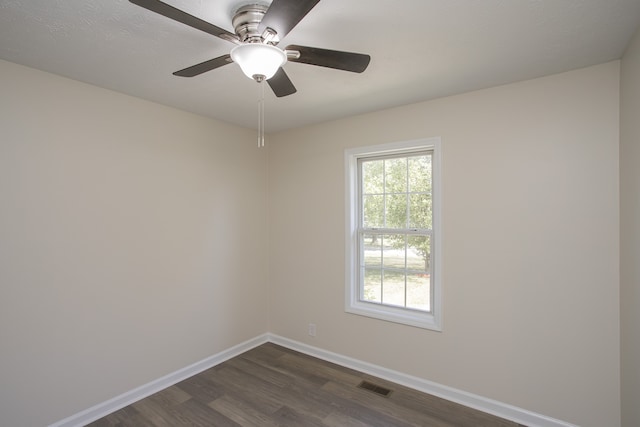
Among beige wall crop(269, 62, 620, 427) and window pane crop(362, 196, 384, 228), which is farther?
window pane crop(362, 196, 384, 228)

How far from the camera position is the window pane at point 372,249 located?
3.09 meters

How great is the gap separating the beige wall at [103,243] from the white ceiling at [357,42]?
337 mm

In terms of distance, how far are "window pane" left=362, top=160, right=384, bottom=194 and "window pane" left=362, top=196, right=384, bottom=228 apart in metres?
0.07

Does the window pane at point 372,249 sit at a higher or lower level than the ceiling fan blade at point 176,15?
lower

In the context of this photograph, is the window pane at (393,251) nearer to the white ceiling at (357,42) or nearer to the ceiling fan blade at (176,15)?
the white ceiling at (357,42)

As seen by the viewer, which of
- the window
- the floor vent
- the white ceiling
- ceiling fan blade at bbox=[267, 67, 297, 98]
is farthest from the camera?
the window

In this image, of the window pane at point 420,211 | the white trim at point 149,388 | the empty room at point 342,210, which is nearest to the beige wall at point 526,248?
the empty room at point 342,210

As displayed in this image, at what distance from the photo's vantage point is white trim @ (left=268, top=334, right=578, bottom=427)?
2225 millimetres

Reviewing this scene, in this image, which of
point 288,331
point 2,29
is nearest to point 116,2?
point 2,29

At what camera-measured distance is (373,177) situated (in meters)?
3.13

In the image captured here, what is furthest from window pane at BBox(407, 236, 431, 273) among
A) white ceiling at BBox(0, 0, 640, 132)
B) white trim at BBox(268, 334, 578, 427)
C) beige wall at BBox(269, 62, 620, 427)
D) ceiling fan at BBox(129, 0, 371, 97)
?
ceiling fan at BBox(129, 0, 371, 97)

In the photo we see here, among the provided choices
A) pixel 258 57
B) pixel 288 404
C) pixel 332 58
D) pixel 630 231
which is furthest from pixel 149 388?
pixel 630 231

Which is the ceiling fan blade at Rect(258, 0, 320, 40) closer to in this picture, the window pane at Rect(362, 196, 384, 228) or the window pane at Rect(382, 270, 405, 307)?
the window pane at Rect(362, 196, 384, 228)

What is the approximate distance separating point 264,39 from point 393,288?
238 centimetres
